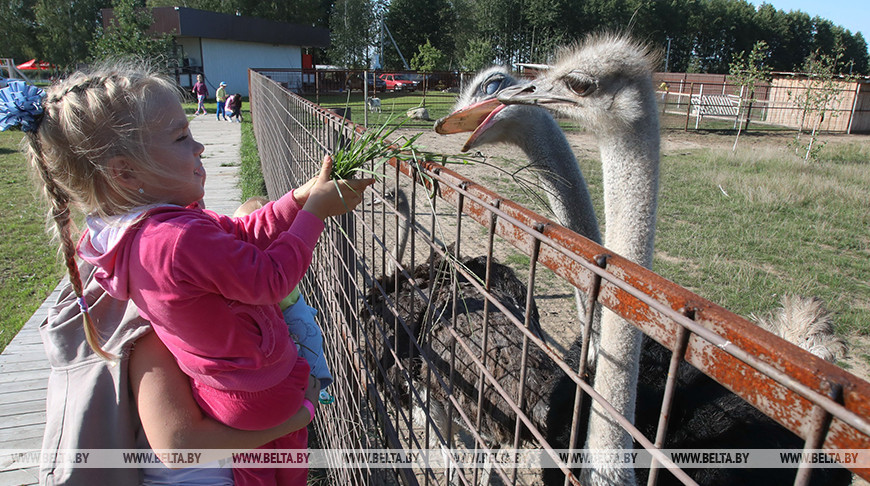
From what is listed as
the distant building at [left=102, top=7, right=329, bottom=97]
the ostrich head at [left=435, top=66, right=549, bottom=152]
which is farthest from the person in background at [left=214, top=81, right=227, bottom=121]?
the ostrich head at [left=435, top=66, right=549, bottom=152]

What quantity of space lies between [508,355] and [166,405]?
60.6 inches

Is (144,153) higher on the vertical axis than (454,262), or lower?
higher

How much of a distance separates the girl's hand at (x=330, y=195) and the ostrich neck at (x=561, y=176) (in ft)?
3.97

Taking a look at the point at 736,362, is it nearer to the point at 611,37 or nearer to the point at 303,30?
the point at 611,37

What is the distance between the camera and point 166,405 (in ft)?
4.33

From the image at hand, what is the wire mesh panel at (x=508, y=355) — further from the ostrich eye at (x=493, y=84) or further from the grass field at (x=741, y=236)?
the ostrich eye at (x=493, y=84)

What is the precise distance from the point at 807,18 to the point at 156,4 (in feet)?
229

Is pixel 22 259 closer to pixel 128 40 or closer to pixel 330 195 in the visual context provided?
pixel 330 195

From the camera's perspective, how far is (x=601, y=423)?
5.68 ft

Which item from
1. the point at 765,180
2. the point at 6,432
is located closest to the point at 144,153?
the point at 6,432

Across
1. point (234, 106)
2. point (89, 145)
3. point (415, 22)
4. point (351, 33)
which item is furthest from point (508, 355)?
point (415, 22)

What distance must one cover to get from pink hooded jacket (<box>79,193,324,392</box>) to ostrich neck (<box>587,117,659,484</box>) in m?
0.78

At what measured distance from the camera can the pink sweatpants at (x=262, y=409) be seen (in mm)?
1356

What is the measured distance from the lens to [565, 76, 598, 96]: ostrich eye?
248cm
